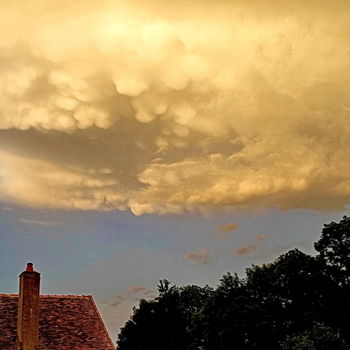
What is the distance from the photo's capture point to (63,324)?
41000mm

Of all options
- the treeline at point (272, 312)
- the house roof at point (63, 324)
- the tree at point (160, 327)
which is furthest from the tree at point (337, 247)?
the house roof at point (63, 324)

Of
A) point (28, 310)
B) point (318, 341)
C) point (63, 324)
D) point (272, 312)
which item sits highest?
point (272, 312)

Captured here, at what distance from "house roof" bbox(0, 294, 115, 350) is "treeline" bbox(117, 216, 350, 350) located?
20.6 metres

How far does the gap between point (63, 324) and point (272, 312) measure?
28.9 m

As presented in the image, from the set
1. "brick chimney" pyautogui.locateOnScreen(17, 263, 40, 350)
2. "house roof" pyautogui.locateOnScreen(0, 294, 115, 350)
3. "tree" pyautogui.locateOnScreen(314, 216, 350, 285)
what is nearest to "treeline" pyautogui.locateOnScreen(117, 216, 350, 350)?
"tree" pyautogui.locateOnScreen(314, 216, 350, 285)

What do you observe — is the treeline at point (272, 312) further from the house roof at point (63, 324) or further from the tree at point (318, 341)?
the house roof at point (63, 324)

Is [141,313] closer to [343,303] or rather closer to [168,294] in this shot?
[168,294]

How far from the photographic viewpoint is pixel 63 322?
41.2 m

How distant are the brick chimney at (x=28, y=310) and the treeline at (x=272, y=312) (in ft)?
83.8

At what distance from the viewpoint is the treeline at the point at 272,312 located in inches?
2347

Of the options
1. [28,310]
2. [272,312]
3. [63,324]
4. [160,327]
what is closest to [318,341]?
[272,312]

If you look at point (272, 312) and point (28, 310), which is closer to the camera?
point (28, 310)

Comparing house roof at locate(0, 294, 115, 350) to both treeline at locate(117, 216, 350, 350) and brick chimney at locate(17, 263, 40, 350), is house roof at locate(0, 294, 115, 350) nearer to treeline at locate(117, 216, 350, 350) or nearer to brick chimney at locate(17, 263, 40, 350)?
brick chimney at locate(17, 263, 40, 350)

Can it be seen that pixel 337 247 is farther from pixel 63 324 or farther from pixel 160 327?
pixel 63 324
